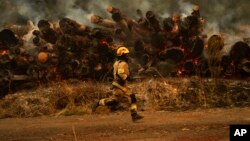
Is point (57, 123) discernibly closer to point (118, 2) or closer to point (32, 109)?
point (32, 109)

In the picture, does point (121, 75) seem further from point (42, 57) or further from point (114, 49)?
point (42, 57)

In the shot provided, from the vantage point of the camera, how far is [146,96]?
14703 millimetres

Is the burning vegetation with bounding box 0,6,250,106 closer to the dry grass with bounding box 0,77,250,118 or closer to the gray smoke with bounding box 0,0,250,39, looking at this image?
the gray smoke with bounding box 0,0,250,39

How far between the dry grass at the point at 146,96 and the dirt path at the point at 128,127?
0.71 m

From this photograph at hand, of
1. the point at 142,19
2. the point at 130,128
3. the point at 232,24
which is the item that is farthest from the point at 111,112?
the point at 232,24

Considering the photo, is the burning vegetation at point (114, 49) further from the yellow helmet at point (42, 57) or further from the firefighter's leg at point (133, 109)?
the firefighter's leg at point (133, 109)

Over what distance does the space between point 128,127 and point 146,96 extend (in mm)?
3717

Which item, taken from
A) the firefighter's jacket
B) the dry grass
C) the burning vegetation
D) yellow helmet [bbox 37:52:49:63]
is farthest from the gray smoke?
the firefighter's jacket

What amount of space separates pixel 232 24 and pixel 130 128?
300 inches

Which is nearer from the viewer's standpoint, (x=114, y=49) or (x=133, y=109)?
(x=133, y=109)

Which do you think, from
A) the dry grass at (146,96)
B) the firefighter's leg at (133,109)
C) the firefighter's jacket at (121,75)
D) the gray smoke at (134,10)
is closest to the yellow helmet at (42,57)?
the dry grass at (146,96)

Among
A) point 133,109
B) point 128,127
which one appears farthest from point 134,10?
point 128,127

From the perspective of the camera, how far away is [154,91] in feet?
48.4

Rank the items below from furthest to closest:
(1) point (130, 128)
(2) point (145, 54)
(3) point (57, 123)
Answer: (2) point (145, 54) → (3) point (57, 123) → (1) point (130, 128)
